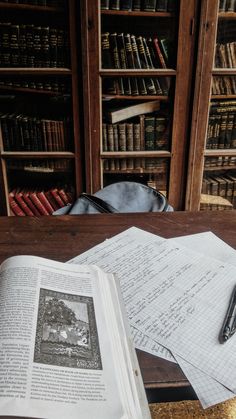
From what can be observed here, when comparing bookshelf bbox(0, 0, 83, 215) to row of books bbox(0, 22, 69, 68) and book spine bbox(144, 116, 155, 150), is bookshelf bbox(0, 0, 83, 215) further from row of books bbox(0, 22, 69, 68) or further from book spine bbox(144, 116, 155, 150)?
book spine bbox(144, 116, 155, 150)

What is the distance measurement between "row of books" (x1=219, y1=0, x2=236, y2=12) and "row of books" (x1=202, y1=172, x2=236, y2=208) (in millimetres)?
902

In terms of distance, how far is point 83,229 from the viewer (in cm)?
90

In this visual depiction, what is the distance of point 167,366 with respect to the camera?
0.50 m

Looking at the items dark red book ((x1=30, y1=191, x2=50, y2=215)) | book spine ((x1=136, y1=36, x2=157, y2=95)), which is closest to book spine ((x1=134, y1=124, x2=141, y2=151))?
book spine ((x1=136, y1=36, x2=157, y2=95))

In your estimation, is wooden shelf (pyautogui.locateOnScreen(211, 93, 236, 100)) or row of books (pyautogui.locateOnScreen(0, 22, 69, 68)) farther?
wooden shelf (pyautogui.locateOnScreen(211, 93, 236, 100))

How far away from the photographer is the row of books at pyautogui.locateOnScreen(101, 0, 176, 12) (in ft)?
6.18

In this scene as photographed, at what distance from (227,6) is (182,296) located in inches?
70.7

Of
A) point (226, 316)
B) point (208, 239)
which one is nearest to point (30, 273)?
point (226, 316)

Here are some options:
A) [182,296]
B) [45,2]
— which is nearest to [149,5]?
[45,2]

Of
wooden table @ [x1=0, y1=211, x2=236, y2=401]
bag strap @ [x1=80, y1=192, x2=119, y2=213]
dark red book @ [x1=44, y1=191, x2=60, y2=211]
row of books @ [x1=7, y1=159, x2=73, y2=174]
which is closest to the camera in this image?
wooden table @ [x1=0, y1=211, x2=236, y2=401]

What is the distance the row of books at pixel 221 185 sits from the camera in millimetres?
2268

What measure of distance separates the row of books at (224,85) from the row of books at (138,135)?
32 centimetres

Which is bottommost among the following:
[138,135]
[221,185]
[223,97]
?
[221,185]

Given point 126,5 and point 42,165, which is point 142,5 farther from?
point 42,165
